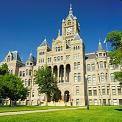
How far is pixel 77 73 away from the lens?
84625mm

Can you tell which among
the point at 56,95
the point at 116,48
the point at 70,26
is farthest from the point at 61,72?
the point at 116,48

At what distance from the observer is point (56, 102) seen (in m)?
81.3

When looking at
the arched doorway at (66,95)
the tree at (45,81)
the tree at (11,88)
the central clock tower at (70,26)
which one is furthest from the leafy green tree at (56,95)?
the central clock tower at (70,26)

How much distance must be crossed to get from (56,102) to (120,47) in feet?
148

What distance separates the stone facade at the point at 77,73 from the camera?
8156 centimetres

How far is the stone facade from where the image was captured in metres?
81.6

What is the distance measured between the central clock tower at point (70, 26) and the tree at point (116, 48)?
185 ft

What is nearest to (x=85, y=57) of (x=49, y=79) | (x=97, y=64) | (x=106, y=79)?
(x=97, y=64)

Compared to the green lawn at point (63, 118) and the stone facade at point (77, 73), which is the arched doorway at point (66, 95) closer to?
the stone facade at point (77, 73)

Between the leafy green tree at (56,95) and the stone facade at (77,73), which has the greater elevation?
the stone facade at (77,73)

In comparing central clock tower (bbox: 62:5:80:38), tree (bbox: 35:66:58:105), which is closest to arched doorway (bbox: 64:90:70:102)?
tree (bbox: 35:66:58:105)

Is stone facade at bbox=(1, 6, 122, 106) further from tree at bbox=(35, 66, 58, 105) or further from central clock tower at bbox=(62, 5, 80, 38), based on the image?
tree at bbox=(35, 66, 58, 105)

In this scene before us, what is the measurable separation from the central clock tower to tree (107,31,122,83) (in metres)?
56.4

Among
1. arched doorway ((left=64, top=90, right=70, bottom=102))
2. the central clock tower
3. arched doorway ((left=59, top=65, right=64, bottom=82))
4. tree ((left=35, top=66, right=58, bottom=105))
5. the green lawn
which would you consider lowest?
the green lawn
